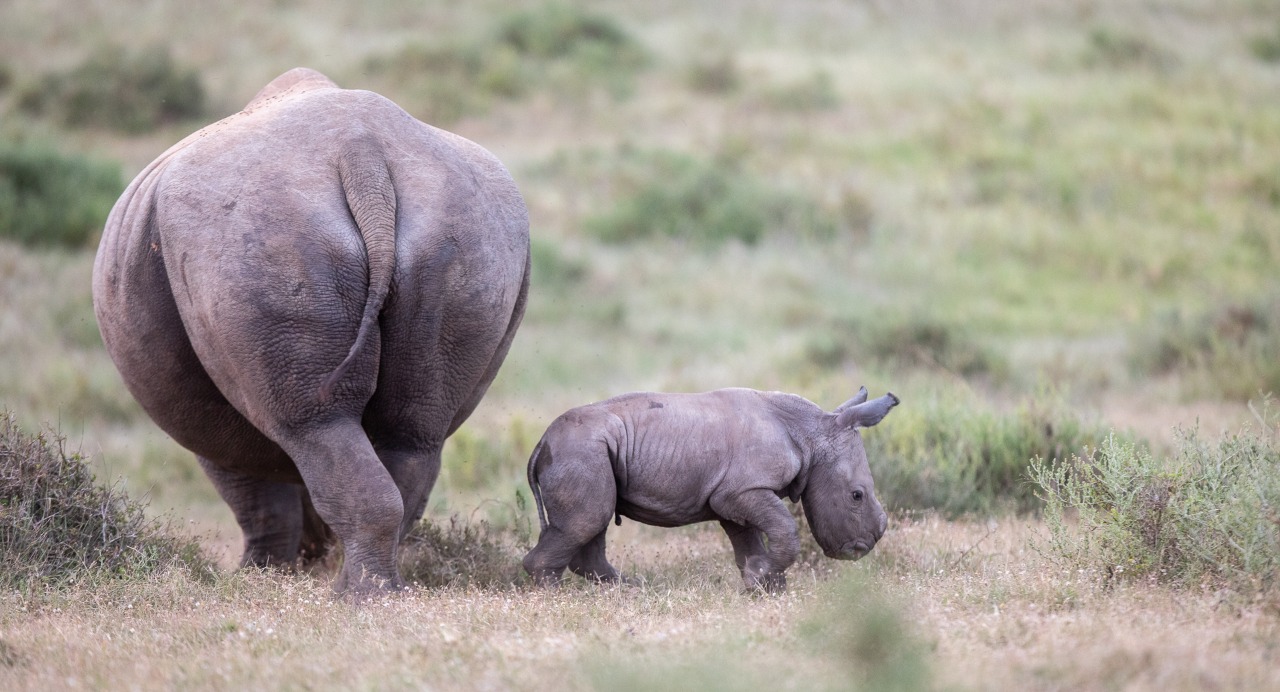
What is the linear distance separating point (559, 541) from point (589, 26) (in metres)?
25.9

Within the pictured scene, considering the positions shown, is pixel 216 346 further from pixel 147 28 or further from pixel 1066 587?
pixel 147 28

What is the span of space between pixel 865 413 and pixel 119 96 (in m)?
20.4

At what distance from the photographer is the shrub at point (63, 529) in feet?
19.0

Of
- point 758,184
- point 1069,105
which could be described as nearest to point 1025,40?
point 1069,105

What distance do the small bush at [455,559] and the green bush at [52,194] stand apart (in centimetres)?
1194

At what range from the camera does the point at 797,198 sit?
21547 millimetres

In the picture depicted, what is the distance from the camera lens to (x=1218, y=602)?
15.4ft

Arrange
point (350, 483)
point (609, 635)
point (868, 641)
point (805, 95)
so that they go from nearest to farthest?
point (868, 641) < point (609, 635) < point (350, 483) < point (805, 95)

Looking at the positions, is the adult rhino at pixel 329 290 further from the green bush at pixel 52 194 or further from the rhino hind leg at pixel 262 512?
the green bush at pixel 52 194

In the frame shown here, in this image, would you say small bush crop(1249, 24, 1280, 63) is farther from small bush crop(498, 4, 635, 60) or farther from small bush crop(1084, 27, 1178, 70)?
small bush crop(498, 4, 635, 60)

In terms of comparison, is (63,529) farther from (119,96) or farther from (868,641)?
(119,96)

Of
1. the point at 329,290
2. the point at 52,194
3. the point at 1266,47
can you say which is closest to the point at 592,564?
the point at 329,290

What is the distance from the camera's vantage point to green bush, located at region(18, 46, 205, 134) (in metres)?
22.9

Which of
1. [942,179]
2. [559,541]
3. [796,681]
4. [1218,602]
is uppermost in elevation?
[796,681]
